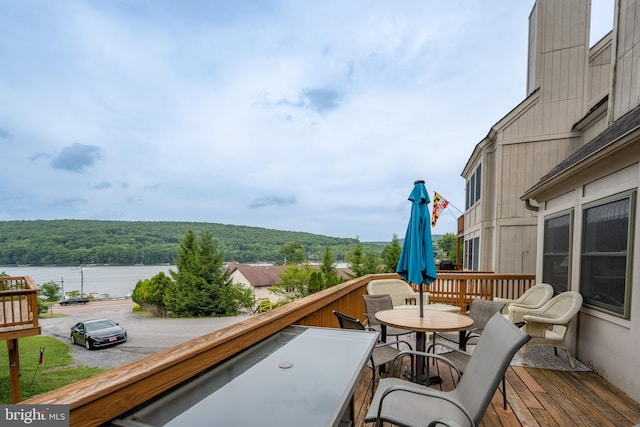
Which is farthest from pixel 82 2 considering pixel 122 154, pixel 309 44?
pixel 122 154

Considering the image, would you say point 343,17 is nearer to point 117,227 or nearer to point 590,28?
point 590,28

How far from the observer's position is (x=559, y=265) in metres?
4.72

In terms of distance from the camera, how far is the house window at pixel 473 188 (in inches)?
371

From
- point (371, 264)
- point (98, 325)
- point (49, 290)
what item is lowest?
point (49, 290)

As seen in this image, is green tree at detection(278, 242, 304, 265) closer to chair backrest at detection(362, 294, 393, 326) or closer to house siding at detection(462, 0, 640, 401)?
house siding at detection(462, 0, 640, 401)

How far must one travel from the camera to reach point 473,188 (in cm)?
1025

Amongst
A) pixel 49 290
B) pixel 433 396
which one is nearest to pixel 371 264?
pixel 433 396

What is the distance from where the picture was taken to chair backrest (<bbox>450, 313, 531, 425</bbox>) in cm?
162

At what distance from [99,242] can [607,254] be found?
3217 centimetres

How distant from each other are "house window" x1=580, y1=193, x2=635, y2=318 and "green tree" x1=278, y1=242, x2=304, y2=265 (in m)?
48.2

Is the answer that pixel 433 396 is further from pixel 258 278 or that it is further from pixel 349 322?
pixel 258 278

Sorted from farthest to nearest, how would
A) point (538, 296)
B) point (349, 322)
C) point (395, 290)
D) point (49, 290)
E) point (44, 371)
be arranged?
1. point (49, 290)
2. point (44, 371)
3. point (395, 290)
4. point (538, 296)
5. point (349, 322)

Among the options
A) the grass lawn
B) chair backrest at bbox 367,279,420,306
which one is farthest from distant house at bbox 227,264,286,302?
chair backrest at bbox 367,279,420,306

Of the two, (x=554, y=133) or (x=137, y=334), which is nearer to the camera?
(x=554, y=133)
